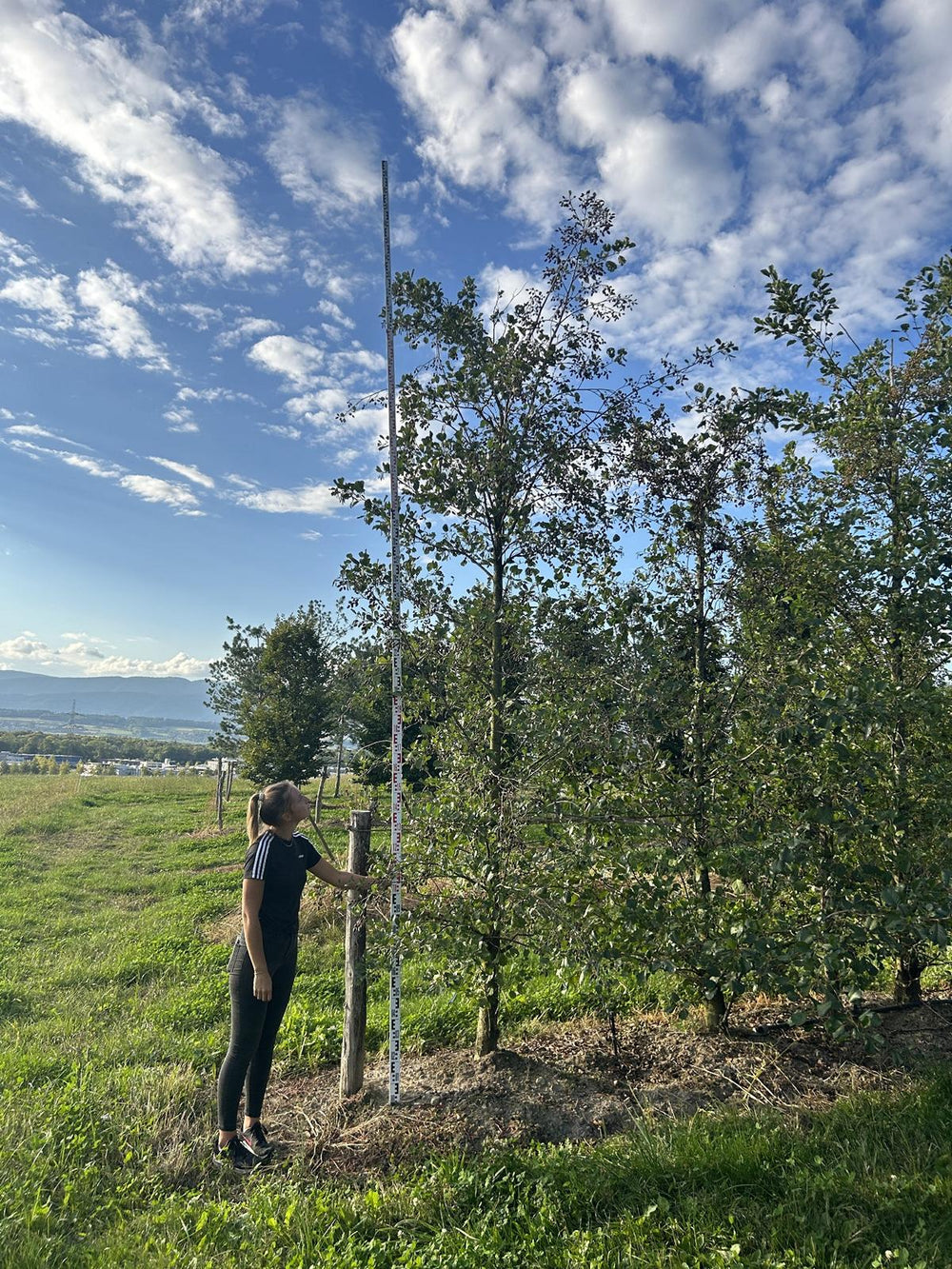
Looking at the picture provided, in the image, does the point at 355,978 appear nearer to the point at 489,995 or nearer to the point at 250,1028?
the point at 250,1028

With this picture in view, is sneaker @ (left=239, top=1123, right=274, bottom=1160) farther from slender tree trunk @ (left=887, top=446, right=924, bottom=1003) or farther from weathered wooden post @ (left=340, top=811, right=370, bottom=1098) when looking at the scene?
slender tree trunk @ (left=887, top=446, right=924, bottom=1003)

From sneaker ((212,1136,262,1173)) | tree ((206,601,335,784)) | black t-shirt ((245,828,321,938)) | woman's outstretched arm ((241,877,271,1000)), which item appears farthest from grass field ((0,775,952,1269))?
tree ((206,601,335,784))

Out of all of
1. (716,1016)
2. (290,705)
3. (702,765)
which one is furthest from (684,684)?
(290,705)

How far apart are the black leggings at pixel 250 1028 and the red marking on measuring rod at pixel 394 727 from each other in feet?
2.23

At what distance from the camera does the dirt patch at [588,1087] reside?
3.98 metres

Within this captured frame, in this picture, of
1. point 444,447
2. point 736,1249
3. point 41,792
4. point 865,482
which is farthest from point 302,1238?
point 41,792

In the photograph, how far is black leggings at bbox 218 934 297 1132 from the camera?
4195mm

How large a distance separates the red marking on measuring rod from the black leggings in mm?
680

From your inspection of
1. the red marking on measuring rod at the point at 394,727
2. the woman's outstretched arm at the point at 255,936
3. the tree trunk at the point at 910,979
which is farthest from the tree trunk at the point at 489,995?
the tree trunk at the point at 910,979

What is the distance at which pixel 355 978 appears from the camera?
15.3 feet

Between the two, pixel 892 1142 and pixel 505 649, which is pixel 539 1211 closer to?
pixel 892 1142

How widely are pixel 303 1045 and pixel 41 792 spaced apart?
28175 millimetres

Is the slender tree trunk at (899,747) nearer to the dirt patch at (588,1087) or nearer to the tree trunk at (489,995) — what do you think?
the dirt patch at (588,1087)

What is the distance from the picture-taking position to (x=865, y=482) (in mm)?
4551
